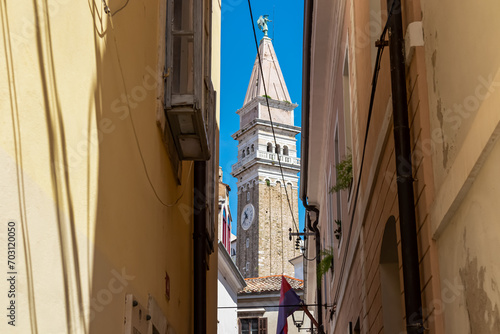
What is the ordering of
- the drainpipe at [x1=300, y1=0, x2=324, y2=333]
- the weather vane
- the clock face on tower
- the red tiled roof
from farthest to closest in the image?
the weather vane → the clock face on tower → the red tiled roof → the drainpipe at [x1=300, y1=0, x2=324, y2=333]

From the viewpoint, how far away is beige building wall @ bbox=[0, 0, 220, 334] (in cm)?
326

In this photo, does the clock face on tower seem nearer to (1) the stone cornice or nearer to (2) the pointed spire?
(1) the stone cornice

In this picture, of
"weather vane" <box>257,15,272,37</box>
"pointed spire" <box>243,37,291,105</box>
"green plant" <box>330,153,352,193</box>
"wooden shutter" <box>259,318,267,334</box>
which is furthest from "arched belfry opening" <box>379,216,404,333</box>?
"weather vane" <box>257,15,272,37</box>

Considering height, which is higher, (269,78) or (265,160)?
(269,78)

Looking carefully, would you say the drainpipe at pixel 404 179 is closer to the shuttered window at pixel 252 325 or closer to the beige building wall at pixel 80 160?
the beige building wall at pixel 80 160

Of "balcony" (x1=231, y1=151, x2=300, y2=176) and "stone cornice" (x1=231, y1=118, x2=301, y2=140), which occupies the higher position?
"stone cornice" (x1=231, y1=118, x2=301, y2=140)

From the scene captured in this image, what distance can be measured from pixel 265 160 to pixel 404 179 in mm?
97485

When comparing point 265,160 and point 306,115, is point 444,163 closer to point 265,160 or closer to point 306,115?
point 306,115

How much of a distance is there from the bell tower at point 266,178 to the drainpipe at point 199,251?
291ft

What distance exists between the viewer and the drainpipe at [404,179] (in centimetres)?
498

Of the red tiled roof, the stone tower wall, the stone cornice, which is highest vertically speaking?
the stone cornice

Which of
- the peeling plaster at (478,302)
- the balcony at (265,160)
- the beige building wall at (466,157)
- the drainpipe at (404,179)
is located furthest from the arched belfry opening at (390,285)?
the balcony at (265,160)

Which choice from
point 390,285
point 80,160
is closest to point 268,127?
point 390,285

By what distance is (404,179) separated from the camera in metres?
5.27
